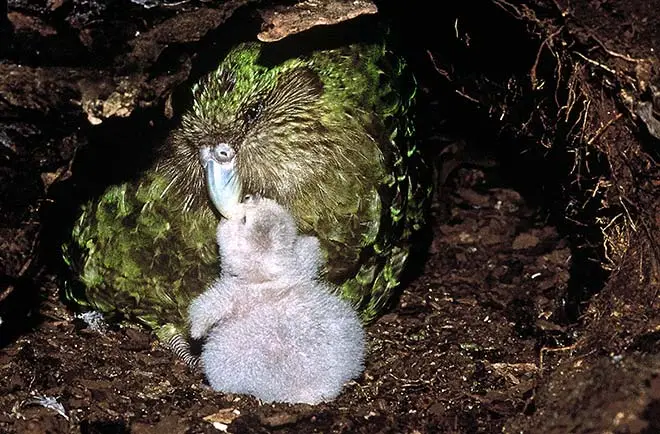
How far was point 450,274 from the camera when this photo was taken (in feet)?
17.5

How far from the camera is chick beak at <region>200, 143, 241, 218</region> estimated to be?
435 centimetres

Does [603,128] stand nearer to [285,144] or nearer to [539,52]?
[539,52]

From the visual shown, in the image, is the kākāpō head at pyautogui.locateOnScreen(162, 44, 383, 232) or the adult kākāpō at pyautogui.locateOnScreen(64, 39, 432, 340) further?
the adult kākāpō at pyautogui.locateOnScreen(64, 39, 432, 340)

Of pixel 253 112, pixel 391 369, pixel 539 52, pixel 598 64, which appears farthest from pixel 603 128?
pixel 253 112

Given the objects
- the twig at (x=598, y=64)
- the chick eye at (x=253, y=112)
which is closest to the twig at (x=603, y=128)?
the twig at (x=598, y=64)

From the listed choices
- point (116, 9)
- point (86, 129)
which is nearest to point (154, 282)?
point (86, 129)

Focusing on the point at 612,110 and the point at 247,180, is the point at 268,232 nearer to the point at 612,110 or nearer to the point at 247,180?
the point at 247,180

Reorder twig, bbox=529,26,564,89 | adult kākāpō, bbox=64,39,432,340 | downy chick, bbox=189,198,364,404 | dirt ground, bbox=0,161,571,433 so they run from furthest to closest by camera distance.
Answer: adult kākāpō, bbox=64,39,432,340 < downy chick, bbox=189,198,364,404 < dirt ground, bbox=0,161,571,433 < twig, bbox=529,26,564,89

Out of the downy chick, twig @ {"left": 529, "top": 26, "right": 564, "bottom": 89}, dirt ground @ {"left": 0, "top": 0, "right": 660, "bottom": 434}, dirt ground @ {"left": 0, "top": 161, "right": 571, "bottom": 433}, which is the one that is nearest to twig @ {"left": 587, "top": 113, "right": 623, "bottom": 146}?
dirt ground @ {"left": 0, "top": 0, "right": 660, "bottom": 434}

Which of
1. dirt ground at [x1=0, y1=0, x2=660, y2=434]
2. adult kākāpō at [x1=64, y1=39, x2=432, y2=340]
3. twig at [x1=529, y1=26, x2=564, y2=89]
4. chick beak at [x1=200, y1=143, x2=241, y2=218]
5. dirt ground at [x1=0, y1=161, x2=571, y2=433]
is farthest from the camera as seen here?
adult kākāpō at [x1=64, y1=39, x2=432, y2=340]

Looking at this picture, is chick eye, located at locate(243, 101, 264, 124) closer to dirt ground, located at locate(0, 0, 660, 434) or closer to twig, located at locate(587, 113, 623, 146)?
dirt ground, located at locate(0, 0, 660, 434)

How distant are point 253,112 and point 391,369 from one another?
1.41 meters

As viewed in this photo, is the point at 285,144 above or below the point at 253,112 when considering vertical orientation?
below

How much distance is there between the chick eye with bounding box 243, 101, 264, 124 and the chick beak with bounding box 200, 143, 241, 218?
0.17m
